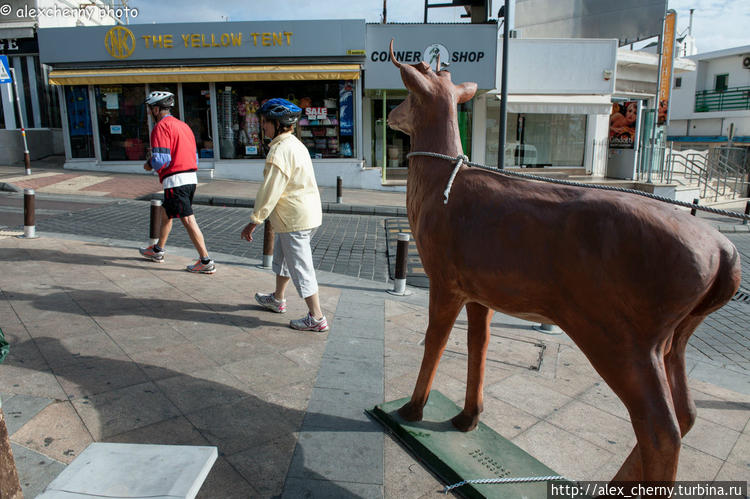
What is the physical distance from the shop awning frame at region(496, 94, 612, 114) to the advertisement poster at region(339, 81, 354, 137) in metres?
5.26

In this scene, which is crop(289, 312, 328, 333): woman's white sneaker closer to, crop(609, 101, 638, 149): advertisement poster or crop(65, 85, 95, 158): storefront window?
crop(65, 85, 95, 158): storefront window

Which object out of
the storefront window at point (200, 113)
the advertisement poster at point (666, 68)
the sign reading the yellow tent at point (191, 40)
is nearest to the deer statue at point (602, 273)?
the sign reading the yellow tent at point (191, 40)

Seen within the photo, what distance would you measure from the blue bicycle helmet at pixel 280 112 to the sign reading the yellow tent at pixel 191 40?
40.0 ft

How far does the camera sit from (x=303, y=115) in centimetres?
1598

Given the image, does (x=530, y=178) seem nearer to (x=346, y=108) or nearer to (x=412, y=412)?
(x=412, y=412)

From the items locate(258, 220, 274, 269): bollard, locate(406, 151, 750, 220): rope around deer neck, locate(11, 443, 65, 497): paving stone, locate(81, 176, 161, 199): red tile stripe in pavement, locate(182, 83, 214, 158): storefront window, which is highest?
locate(182, 83, 214, 158): storefront window

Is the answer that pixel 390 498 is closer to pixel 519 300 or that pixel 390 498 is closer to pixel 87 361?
pixel 519 300

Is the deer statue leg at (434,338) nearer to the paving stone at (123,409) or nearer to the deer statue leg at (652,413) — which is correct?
the deer statue leg at (652,413)

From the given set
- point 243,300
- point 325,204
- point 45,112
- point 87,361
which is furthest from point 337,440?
point 45,112

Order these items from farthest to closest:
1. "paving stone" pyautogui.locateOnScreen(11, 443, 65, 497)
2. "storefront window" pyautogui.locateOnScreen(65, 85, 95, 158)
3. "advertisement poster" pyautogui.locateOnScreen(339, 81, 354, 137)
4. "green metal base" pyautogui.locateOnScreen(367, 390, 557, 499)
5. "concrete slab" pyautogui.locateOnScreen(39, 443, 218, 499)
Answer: "storefront window" pyautogui.locateOnScreen(65, 85, 95, 158), "advertisement poster" pyautogui.locateOnScreen(339, 81, 354, 137), "green metal base" pyautogui.locateOnScreen(367, 390, 557, 499), "paving stone" pyautogui.locateOnScreen(11, 443, 65, 497), "concrete slab" pyautogui.locateOnScreen(39, 443, 218, 499)

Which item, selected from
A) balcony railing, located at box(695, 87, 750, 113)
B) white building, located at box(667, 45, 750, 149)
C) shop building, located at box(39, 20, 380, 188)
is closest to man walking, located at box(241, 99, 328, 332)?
shop building, located at box(39, 20, 380, 188)

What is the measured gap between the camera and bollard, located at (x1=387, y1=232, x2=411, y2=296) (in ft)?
19.1

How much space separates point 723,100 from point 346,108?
26617 millimetres

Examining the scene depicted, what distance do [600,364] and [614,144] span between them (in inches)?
767
